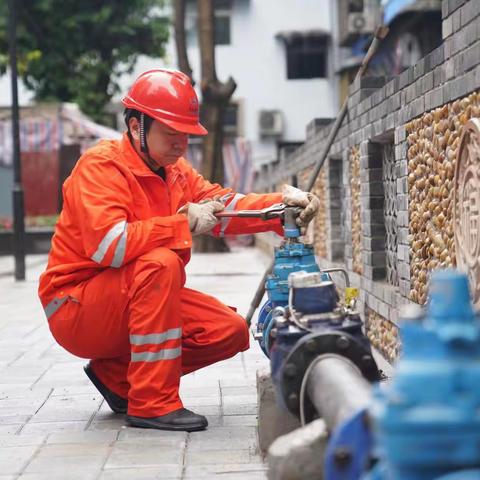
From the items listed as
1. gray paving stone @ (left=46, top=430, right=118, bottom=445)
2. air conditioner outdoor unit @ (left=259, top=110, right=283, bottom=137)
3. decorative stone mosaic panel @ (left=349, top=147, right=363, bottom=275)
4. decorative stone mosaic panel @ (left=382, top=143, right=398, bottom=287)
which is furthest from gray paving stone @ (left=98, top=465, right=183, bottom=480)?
air conditioner outdoor unit @ (left=259, top=110, right=283, bottom=137)

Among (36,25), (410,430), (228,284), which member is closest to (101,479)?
(410,430)

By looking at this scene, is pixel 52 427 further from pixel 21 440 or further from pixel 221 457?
pixel 221 457

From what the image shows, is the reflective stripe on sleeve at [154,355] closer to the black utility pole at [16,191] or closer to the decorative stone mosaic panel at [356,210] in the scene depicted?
the decorative stone mosaic panel at [356,210]

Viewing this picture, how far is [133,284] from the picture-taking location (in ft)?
14.7

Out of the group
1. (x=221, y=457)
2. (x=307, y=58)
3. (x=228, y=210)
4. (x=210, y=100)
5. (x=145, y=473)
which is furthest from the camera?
(x=307, y=58)

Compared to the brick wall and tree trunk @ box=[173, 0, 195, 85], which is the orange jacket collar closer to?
the brick wall

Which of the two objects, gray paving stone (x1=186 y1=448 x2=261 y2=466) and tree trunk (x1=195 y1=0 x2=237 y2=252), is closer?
gray paving stone (x1=186 y1=448 x2=261 y2=466)

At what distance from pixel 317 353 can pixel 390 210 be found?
386cm

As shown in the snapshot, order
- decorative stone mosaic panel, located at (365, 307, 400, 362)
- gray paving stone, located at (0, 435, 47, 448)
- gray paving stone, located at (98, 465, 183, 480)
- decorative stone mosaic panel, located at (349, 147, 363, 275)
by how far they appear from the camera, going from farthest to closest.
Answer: decorative stone mosaic panel, located at (349, 147, 363, 275) < decorative stone mosaic panel, located at (365, 307, 400, 362) < gray paving stone, located at (0, 435, 47, 448) < gray paving stone, located at (98, 465, 183, 480)

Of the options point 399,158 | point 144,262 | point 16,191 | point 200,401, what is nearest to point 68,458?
point 144,262

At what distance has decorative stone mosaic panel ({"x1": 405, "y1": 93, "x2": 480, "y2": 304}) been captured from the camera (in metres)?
4.79

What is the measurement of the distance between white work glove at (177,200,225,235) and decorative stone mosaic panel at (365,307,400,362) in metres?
1.88

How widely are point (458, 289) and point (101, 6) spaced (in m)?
27.4

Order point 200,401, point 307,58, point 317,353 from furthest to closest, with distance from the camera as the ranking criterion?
1. point 307,58
2. point 200,401
3. point 317,353
